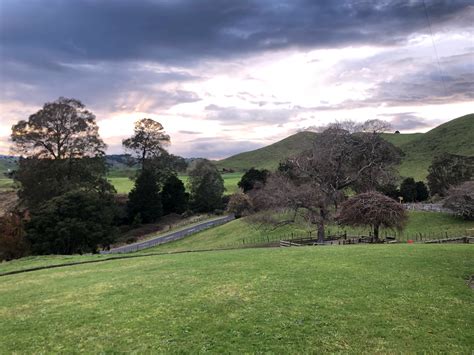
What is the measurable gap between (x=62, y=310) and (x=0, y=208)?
59887 millimetres

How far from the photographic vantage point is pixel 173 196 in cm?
7675

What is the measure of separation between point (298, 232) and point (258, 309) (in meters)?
38.7

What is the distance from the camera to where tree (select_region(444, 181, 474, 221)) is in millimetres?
45094

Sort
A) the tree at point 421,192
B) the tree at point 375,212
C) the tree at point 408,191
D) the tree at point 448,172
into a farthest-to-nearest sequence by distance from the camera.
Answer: the tree at point 421,192 → the tree at point 408,191 → the tree at point 448,172 → the tree at point 375,212

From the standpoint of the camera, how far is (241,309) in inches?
508

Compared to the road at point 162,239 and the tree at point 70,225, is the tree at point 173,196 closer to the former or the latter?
the road at point 162,239

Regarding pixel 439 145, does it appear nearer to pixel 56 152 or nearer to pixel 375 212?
pixel 375 212

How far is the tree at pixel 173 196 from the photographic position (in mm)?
76625

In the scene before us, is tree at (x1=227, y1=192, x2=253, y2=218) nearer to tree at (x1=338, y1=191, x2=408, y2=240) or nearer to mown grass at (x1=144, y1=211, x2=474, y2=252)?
mown grass at (x1=144, y1=211, x2=474, y2=252)

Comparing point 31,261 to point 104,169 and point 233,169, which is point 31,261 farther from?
point 233,169

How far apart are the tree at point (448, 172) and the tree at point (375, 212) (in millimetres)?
35569

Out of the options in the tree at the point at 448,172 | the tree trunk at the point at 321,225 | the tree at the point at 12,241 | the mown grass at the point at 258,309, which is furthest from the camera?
the tree at the point at 448,172

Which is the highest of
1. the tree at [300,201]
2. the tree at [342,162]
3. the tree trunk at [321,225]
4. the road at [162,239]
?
the tree at [342,162]

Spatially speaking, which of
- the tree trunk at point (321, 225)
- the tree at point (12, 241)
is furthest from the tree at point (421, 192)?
the tree at point (12, 241)
